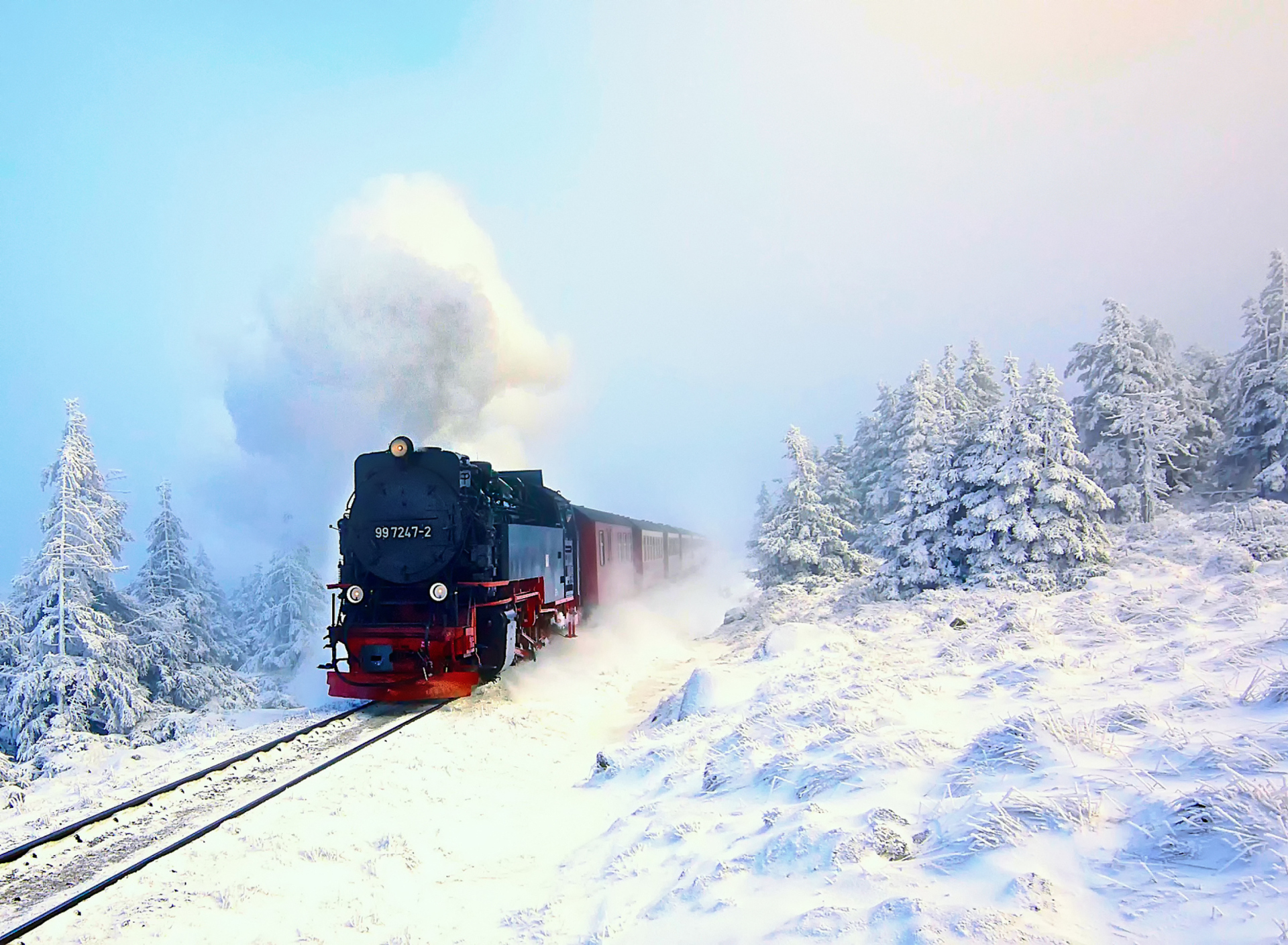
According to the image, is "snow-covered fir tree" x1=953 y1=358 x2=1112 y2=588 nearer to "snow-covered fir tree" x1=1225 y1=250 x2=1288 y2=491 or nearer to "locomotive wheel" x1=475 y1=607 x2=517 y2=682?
"snow-covered fir tree" x1=1225 y1=250 x2=1288 y2=491

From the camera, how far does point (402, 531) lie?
1182cm

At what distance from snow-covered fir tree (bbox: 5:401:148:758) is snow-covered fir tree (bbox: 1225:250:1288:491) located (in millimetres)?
33234

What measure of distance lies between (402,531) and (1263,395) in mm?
27059

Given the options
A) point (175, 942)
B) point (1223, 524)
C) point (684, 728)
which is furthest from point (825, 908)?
point (1223, 524)

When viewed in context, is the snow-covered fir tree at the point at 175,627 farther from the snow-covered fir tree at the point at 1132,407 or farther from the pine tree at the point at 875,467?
the snow-covered fir tree at the point at 1132,407

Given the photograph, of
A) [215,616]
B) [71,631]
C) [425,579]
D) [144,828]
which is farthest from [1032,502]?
[215,616]

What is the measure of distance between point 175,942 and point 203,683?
1882 cm

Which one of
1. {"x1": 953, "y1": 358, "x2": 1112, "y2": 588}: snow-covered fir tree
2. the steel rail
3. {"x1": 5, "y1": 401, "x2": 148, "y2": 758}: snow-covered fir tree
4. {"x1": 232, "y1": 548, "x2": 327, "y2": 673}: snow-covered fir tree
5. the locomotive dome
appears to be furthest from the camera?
{"x1": 232, "y1": 548, "x2": 327, "y2": 673}: snow-covered fir tree

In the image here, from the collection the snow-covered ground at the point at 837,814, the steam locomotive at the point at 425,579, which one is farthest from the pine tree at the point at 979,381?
the steam locomotive at the point at 425,579

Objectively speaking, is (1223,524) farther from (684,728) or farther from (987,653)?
(684,728)

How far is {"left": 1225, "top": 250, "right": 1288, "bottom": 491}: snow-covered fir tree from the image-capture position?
71.6ft

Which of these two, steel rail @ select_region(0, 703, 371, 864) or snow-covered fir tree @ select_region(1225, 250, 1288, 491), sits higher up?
snow-covered fir tree @ select_region(1225, 250, 1288, 491)

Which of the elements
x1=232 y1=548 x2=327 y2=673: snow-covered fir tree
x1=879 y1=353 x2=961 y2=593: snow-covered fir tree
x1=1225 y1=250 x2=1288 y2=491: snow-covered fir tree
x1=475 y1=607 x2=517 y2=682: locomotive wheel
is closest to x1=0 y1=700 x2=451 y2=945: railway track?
x1=475 y1=607 x2=517 y2=682: locomotive wheel

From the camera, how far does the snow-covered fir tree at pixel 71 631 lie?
53.7 ft
